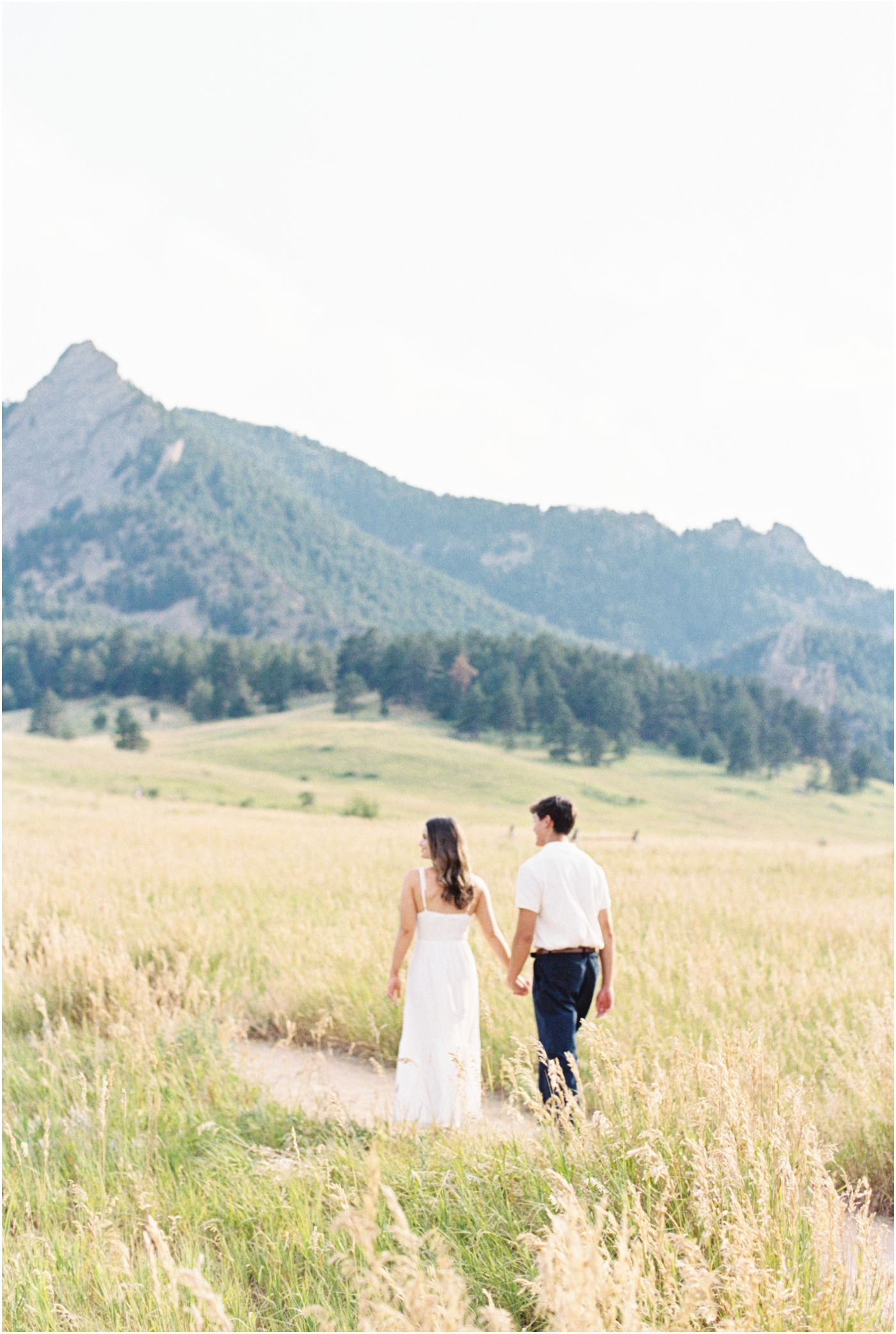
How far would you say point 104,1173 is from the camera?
4.31 metres

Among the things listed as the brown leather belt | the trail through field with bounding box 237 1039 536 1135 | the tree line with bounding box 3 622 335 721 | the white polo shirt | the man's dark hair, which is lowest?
the trail through field with bounding box 237 1039 536 1135

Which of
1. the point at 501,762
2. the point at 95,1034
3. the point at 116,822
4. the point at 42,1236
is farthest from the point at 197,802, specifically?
the point at 42,1236

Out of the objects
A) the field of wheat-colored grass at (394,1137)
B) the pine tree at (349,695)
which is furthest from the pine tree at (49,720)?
the field of wheat-colored grass at (394,1137)

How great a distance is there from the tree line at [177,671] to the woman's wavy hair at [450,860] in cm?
10386

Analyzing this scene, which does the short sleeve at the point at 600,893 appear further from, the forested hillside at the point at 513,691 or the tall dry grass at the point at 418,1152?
the forested hillside at the point at 513,691

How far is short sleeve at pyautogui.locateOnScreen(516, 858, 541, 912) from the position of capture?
5.06 m

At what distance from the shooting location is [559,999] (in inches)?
198

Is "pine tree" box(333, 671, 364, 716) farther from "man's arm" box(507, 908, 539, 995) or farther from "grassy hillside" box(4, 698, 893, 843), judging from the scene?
"man's arm" box(507, 908, 539, 995)

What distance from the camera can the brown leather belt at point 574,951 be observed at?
504cm

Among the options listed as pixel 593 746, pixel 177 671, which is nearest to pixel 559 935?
pixel 593 746

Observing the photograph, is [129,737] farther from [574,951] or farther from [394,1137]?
[394,1137]

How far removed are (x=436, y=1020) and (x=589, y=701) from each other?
9601 centimetres

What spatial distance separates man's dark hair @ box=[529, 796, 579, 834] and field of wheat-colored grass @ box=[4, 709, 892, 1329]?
1209mm

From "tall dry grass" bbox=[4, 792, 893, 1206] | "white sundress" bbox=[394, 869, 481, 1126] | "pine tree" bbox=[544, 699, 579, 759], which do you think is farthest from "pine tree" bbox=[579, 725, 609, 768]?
"white sundress" bbox=[394, 869, 481, 1126]
